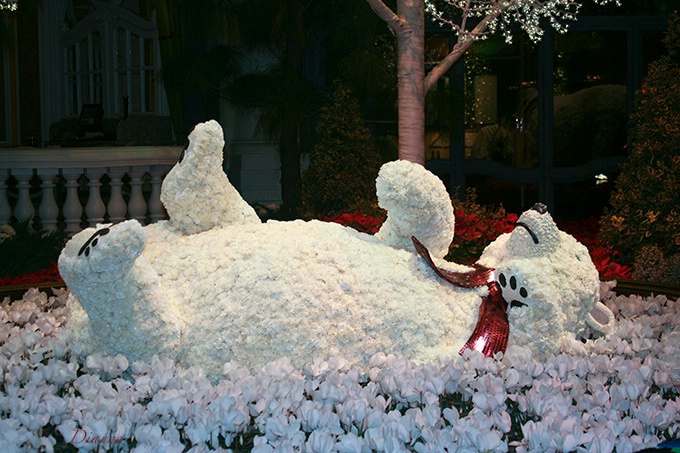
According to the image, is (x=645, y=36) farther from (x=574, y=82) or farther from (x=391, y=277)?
(x=391, y=277)

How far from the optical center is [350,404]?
198 centimetres

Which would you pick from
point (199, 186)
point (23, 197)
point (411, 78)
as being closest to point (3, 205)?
point (23, 197)

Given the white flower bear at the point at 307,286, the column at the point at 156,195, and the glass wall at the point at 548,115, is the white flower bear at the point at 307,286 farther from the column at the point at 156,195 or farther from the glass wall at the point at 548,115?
the glass wall at the point at 548,115

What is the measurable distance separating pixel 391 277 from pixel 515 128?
Result: 5.35 m

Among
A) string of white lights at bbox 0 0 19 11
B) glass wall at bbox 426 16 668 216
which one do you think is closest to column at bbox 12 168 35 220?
string of white lights at bbox 0 0 19 11

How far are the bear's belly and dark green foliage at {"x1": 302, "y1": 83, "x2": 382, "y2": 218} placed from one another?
11.4 feet

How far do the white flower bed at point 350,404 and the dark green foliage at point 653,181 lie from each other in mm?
2818

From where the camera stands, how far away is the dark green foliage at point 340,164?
20.0 ft

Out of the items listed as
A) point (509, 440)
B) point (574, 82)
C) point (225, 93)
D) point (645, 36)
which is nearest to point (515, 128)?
point (574, 82)

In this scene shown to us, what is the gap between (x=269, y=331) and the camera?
232cm

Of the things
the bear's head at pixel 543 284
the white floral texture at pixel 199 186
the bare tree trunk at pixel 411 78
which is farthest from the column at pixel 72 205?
the bear's head at pixel 543 284

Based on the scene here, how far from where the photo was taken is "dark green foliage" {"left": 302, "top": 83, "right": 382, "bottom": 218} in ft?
20.0

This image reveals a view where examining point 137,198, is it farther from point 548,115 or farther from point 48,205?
point 548,115

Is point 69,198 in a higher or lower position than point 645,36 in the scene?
lower
